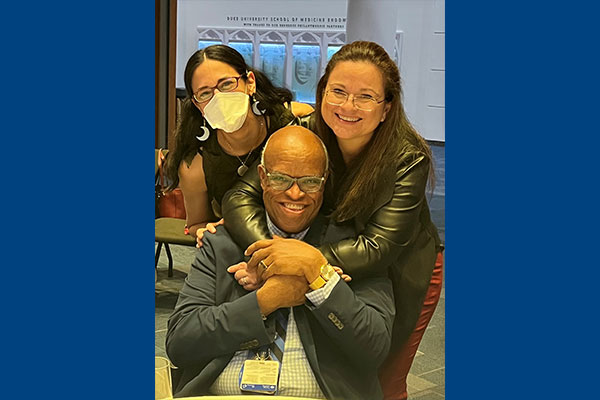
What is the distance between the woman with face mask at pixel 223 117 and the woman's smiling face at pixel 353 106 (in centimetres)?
12

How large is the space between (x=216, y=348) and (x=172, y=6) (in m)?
1.16

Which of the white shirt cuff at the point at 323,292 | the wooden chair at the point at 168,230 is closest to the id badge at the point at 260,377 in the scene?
the white shirt cuff at the point at 323,292

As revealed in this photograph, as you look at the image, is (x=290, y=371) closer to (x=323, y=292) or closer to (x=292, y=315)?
(x=292, y=315)

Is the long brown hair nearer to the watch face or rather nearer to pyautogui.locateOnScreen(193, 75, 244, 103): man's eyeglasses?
the watch face

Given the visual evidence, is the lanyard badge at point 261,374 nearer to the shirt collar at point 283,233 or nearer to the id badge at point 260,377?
the id badge at point 260,377

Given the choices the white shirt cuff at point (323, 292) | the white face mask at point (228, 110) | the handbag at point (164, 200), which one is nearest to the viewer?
the white shirt cuff at point (323, 292)

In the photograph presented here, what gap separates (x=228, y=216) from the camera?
111 inches

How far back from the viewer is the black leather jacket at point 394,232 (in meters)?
2.71

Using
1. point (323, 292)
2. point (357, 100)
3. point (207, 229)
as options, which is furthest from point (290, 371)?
point (357, 100)

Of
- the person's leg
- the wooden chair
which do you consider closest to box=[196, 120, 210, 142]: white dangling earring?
the wooden chair

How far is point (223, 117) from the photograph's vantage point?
281 cm

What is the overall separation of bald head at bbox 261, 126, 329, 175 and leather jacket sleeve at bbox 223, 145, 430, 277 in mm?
220
